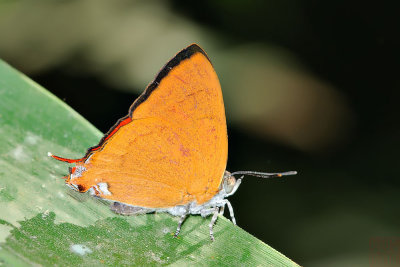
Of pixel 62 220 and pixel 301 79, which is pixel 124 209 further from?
pixel 301 79

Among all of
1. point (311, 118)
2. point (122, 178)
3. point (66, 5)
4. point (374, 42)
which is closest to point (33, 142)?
point (122, 178)

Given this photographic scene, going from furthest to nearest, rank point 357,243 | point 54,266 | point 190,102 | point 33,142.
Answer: point 357,243
point 33,142
point 190,102
point 54,266

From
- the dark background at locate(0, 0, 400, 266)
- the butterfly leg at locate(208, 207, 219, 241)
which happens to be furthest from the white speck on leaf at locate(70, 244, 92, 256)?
the dark background at locate(0, 0, 400, 266)

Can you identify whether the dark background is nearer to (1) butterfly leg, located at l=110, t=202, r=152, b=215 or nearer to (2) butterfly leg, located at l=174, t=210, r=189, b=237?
(2) butterfly leg, located at l=174, t=210, r=189, b=237

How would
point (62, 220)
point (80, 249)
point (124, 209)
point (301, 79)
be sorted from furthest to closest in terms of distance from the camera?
point (301, 79), point (124, 209), point (62, 220), point (80, 249)

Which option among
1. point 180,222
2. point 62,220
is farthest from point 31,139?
point 180,222

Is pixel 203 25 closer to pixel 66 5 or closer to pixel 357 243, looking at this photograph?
pixel 66 5

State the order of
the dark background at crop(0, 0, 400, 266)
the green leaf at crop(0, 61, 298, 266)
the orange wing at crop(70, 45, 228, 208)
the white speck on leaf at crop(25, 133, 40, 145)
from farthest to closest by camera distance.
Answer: the dark background at crop(0, 0, 400, 266) → the white speck on leaf at crop(25, 133, 40, 145) → the orange wing at crop(70, 45, 228, 208) → the green leaf at crop(0, 61, 298, 266)
